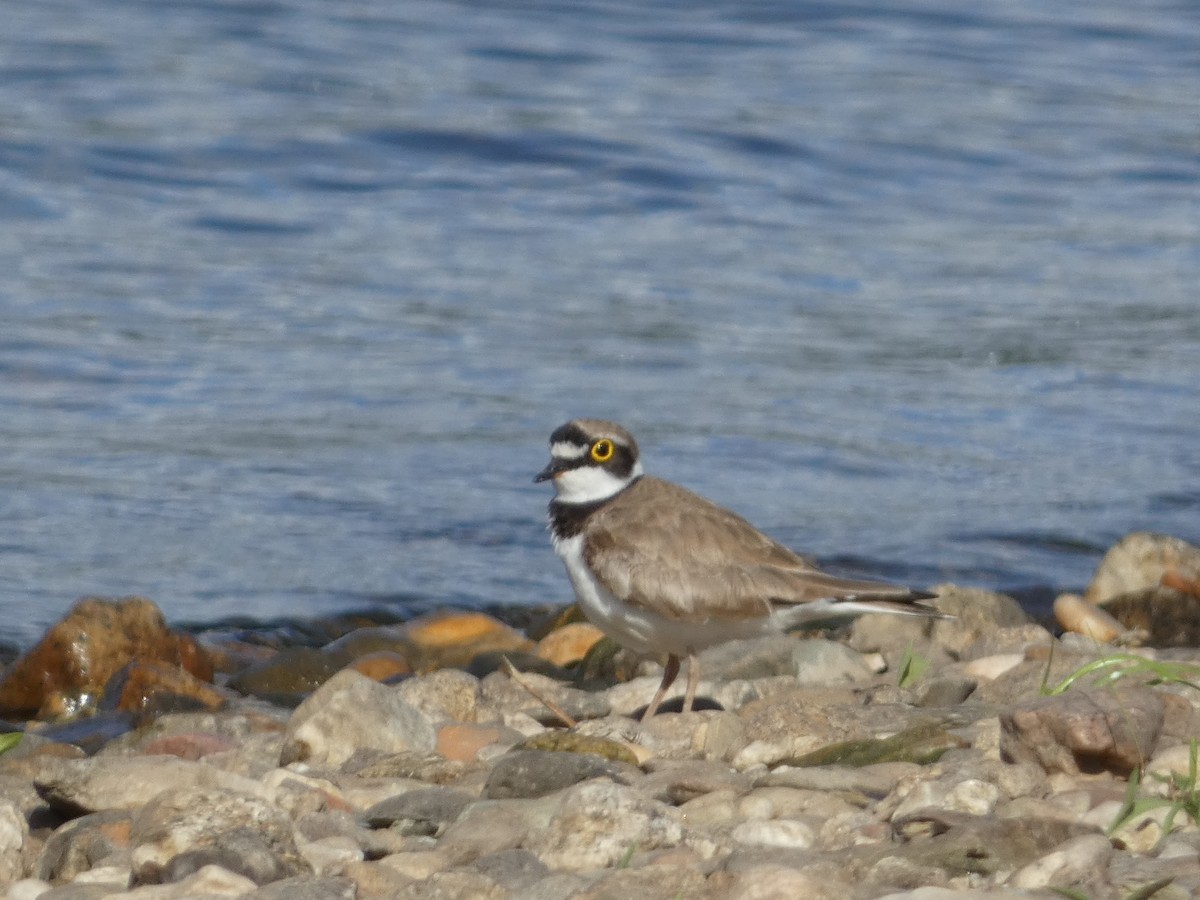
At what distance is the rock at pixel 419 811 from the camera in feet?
14.3

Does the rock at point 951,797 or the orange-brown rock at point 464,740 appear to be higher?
the rock at point 951,797

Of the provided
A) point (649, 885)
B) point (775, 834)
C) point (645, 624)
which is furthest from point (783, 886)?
point (645, 624)

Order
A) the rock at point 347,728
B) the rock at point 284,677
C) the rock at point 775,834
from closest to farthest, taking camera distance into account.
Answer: the rock at point 775,834
the rock at point 347,728
the rock at point 284,677

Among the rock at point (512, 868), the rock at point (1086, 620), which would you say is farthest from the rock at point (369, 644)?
the rock at point (512, 868)

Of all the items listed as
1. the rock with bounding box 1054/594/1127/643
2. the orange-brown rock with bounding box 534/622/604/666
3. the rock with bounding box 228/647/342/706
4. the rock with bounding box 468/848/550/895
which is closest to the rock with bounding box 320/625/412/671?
the rock with bounding box 228/647/342/706

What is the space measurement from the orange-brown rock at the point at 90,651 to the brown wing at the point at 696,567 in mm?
1951

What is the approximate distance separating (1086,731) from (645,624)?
→ 67.6 inches

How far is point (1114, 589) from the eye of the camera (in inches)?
306

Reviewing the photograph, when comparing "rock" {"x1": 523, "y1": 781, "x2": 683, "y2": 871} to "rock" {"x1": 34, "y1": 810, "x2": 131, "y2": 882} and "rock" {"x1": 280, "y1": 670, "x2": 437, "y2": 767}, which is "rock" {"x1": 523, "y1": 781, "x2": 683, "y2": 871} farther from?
"rock" {"x1": 280, "y1": 670, "x2": 437, "y2": 767}

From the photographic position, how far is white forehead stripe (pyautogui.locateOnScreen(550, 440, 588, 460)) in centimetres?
631

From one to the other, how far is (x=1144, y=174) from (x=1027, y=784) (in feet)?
41.8

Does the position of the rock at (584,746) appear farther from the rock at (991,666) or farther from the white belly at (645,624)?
the rock at (991,666)

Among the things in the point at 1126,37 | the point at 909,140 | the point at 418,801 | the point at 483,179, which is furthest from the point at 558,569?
the point at 1126,37

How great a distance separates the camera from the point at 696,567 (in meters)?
5.85
